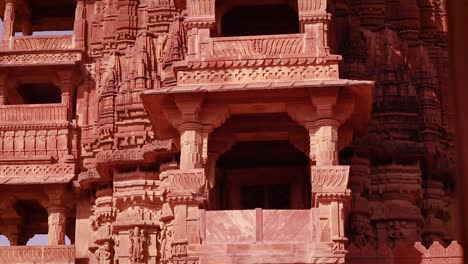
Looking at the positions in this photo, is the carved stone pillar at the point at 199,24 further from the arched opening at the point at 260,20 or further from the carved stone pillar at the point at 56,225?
the carved stone pillar at the point at 56,225

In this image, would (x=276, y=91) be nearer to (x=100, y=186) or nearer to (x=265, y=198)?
(x=265, y=198)

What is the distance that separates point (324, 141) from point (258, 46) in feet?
6.45

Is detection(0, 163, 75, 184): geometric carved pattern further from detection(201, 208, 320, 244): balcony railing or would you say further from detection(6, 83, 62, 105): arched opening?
detection(201, 208, 320, 244): balcony railing

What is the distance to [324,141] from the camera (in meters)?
13.9

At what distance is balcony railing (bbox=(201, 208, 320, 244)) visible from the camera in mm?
13188

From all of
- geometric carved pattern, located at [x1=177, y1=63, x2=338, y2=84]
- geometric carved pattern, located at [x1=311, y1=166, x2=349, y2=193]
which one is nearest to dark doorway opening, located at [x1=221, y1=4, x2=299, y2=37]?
geometric carved pattern, located at [x1=177, y1=63, x2=338, y2=84]

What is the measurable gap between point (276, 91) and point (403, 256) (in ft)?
11.1

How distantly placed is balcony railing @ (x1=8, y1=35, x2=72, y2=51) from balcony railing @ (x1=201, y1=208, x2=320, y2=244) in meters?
9.05

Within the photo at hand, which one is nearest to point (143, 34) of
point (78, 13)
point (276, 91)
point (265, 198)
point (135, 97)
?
point (135, 97)

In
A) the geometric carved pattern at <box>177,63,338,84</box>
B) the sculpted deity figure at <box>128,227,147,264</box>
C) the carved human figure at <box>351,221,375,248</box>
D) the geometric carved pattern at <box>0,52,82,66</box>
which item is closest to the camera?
the geometric carved pattern at <box>177,63,338,84</box>

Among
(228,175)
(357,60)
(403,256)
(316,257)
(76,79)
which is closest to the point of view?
(316,257)

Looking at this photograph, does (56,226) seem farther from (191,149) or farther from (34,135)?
(191,149)

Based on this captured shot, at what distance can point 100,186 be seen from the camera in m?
18.9

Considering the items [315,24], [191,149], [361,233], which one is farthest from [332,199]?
[361,233]
